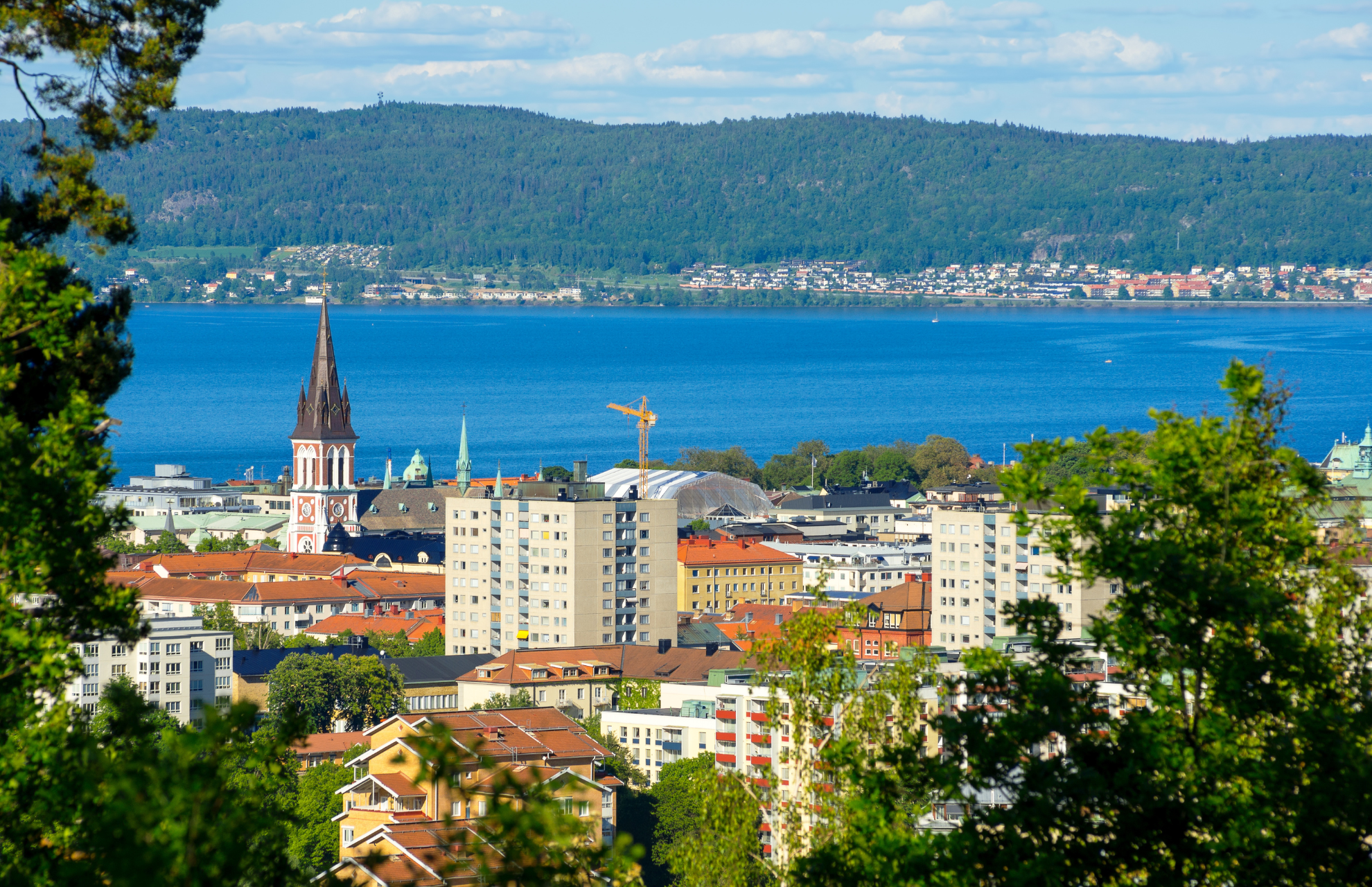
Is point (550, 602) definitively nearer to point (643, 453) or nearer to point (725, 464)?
point (643, 453)

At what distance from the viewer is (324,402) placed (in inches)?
3179

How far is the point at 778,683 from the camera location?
10.4 metres

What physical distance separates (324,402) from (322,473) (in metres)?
3.92

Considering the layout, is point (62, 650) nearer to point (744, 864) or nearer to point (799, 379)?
point (744, 864)

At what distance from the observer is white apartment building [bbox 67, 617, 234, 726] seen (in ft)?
150

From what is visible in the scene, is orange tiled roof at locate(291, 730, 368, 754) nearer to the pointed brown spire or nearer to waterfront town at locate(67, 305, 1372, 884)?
waterfront town at locate(67, 305, 1372, 884)

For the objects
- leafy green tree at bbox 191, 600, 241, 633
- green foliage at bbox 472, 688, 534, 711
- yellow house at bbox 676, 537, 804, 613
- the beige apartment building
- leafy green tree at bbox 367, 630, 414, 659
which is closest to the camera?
green foliage at bbox 472, 688, 534, 711

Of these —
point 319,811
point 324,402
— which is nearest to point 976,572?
point 319,811

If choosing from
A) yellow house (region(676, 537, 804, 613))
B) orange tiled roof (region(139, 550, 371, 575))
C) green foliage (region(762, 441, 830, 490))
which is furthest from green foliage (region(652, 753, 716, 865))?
green foliage (region(762, 441, 830, 490))

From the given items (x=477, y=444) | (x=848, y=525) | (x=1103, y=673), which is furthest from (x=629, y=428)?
(x=1103, y=673)

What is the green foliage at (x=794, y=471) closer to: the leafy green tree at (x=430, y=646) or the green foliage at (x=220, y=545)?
the green foliage at (x=220, y=545)

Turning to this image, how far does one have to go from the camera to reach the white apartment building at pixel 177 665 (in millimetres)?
45844

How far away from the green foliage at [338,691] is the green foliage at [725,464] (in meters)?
54.9

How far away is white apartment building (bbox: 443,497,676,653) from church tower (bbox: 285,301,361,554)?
23666 mm
